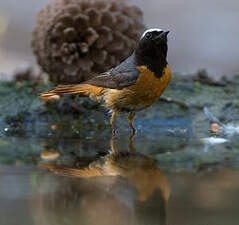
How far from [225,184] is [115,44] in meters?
4.09

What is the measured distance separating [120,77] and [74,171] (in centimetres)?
209

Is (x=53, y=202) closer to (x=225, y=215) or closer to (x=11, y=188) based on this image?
(x=11, y=188)

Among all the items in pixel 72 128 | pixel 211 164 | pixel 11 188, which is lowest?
pixel 72 128

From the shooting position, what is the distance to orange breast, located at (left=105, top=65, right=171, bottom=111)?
4.66 m

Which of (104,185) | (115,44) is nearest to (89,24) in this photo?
(115,44)

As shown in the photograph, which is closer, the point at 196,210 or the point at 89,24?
the point at 196,210

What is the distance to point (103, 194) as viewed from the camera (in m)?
2.34

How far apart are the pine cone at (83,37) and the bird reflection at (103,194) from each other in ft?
10.8

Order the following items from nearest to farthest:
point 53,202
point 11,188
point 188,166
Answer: point 53,202 → point 11,188 → point 188,166

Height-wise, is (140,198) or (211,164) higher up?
(140,198)

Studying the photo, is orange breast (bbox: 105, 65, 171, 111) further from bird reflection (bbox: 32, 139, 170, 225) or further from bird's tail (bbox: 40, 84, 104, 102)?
bird reflection (bbox: 32, 139, 170, 225)

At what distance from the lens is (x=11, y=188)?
8.09ft

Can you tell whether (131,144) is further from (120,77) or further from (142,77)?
(120,77)

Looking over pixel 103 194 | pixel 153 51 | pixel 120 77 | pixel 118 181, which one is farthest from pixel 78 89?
pixel 103 194
